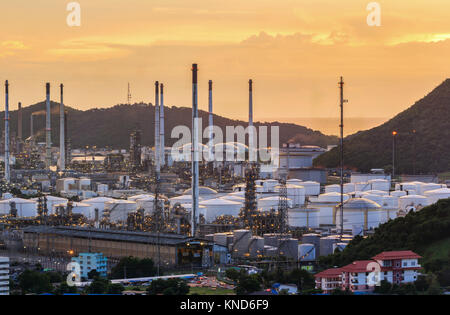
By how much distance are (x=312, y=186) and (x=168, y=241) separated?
1564 centimetres

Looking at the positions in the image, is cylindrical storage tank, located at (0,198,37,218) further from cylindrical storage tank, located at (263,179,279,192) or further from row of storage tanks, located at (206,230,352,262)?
row of storage tanks, located at (206,230,352,262)

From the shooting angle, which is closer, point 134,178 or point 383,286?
point 383,286

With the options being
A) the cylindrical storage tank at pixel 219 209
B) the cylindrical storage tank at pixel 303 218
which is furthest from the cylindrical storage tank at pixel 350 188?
the cylindrical storage tank at pixel 303 218

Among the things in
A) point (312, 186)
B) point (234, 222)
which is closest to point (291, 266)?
point (234, 222)

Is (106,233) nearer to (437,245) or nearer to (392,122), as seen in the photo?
(437,245)

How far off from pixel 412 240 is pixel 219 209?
400 inches

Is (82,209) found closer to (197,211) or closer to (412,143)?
(197,211)

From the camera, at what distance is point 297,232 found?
21.7m

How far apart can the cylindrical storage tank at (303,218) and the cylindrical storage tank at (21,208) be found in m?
8.52

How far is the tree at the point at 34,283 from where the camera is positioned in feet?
41.9

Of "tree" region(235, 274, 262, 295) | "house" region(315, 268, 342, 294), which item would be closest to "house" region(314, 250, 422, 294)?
"house" region(315, 268, 342, 294)

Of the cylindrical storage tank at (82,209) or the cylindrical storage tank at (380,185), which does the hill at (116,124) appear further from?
the cylindrical storage tank at (82,209)

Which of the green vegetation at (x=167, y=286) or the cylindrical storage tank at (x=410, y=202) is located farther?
the cylindrical storage tank at (x=410, y=202)

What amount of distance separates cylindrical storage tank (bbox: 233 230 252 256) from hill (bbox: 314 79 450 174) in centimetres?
2494
